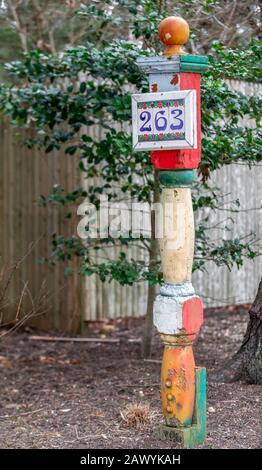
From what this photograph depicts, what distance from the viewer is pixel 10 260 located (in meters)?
8.48

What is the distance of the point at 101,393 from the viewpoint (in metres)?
5.86

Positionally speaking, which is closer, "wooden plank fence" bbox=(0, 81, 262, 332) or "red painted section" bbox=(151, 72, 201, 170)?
"red painted section" bbox=(151, 72, 201, 170)

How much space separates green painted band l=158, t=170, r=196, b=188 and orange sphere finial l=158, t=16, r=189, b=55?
0.64m

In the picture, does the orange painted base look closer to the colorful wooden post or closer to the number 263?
the colorful wooden post

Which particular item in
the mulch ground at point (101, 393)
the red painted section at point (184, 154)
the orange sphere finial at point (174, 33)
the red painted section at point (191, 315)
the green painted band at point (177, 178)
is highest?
the orange sphere finial at point (174, 33)

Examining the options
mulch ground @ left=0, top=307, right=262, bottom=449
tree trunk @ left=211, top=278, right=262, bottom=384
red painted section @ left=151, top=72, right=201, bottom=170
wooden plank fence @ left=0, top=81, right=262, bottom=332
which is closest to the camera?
red painted section @ left=151, top=72, right=201, bottom=170

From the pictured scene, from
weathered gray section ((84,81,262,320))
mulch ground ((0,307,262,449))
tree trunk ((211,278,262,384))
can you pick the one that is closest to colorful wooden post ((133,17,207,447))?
mulch ground ((0,307,262,449))

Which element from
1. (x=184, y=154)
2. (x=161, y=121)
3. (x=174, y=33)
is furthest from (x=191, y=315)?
(x=174, y=33)

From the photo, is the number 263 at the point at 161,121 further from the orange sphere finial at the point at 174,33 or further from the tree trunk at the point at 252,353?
the tree trunk at the point at 252,353

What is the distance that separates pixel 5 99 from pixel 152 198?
1647 mm

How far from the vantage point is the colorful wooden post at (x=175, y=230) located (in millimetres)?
4285

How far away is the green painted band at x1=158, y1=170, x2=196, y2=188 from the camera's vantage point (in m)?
4.34

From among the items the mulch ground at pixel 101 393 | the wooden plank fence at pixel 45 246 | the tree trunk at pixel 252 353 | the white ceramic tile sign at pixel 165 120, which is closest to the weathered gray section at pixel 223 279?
the wooden plank fence at pixel 45 246

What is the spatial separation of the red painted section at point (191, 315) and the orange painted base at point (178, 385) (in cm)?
11
